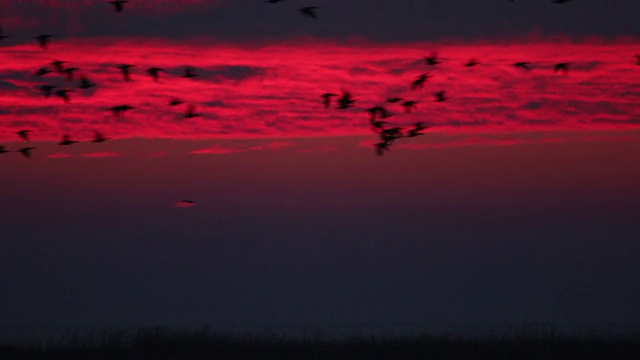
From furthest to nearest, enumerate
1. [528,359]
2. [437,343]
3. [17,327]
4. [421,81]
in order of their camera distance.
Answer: [17,327] < [437,343] < [528,359] < [421,81]

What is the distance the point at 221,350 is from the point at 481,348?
180 inches

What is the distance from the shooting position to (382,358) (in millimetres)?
18750

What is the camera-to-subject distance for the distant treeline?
18.9m

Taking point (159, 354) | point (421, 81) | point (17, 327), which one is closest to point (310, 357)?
point (159, 354)

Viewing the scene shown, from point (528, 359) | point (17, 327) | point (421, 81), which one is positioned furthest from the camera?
point (17, 327)

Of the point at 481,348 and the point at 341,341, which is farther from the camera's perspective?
Answer: the point at 341,341

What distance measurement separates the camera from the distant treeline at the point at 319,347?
61.9ft

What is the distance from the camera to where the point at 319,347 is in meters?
19.7

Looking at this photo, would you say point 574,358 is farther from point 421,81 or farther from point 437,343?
point 421,81

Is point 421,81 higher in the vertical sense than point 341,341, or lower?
higher

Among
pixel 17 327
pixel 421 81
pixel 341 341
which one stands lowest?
pixel 17 327

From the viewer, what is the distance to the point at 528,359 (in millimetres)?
18609

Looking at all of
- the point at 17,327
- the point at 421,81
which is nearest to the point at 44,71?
the point at 421,81

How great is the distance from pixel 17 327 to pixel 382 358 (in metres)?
23.3
